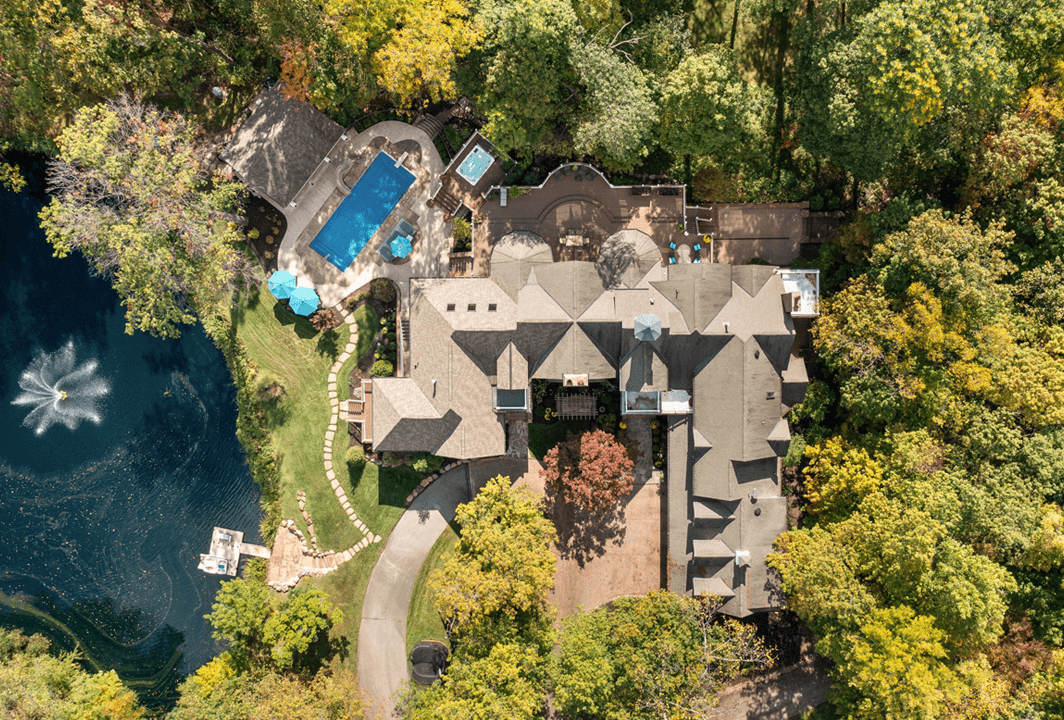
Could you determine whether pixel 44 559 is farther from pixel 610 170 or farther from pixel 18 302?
pixel 610 170

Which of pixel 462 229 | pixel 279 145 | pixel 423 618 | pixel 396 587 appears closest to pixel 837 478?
pixel 423 618

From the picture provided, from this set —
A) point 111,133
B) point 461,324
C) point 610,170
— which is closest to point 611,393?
point 461,324

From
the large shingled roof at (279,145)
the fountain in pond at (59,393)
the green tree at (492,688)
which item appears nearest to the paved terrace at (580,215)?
the large shingled roof at (279,145)

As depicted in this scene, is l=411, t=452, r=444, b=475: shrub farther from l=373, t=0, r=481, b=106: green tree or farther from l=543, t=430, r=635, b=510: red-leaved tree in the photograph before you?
l=373, t=0, r=481, b=106: green tree

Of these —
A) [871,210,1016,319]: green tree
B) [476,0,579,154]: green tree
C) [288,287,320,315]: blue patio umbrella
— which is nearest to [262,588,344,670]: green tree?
[288,287,320,315]: blue patio umbrella

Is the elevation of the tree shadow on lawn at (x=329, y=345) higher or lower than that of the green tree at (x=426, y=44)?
lower

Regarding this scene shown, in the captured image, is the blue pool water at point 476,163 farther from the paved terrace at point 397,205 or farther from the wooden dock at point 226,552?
the wooden dock at point 226,552
